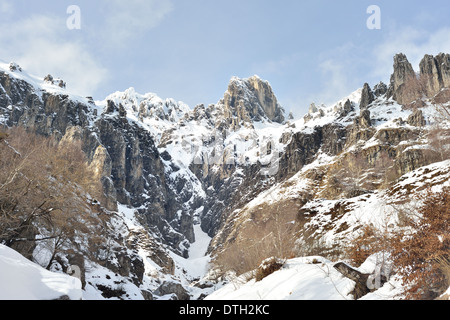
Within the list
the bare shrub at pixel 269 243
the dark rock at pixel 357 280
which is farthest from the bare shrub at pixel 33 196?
the dark rock at pixel 357 280

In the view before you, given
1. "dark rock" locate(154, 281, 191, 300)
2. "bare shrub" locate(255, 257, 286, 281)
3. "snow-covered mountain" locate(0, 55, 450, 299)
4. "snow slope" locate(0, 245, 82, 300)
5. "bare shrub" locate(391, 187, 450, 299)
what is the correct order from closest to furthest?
1. "snow slope" locate(0, 245, 82, 300)
2. "bare shrub" locate(391, 187, 450, 299)
3. "bare shrub" locate(255, 257, 286, 281)
4. "snow-covered mountain" locate(0, 55, 450, 299)
5. "dark rock" locate(154, 281, 191, 300)

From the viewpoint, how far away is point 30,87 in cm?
14162

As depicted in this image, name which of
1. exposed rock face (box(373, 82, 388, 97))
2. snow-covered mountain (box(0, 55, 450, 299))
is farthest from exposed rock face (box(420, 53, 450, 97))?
exposed rock face (box(373, 82, 388, 97))

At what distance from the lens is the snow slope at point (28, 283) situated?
691 centimetres

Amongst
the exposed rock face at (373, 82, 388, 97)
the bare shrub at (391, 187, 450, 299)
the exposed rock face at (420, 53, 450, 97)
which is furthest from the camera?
the exposed rock face at (373, 82, 388, 97)

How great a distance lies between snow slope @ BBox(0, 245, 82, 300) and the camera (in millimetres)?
6910

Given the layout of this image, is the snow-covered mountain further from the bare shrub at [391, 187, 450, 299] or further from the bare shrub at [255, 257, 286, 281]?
the bare shrub at [391, 187, 450, 299]

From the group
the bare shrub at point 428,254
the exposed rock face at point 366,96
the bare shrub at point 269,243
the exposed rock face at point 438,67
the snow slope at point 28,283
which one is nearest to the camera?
the snow slope at point 28,283

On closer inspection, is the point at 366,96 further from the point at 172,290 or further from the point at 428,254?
the point at 428,254

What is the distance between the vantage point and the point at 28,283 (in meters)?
7.48

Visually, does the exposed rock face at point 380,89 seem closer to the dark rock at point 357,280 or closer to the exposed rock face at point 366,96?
the exposed rock face at point 366,96

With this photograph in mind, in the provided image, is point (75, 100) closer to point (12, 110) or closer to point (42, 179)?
point (12, 110)

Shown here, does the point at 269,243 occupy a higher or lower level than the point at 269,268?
higher

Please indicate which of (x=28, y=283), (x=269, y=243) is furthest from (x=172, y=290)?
(x=28, y=283)
